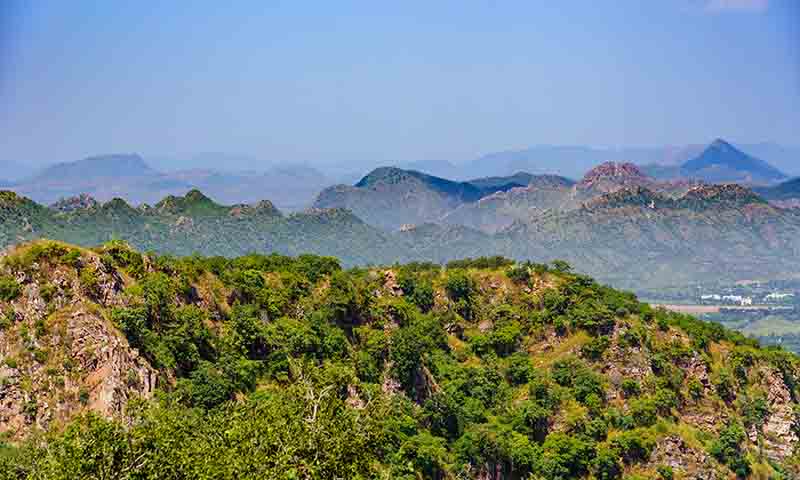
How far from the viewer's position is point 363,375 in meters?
57.0

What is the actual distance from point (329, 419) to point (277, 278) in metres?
38.3

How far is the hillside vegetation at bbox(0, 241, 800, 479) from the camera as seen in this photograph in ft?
82.4

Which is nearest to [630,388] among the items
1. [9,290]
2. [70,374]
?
[70,374]

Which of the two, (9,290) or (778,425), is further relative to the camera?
(778,425)

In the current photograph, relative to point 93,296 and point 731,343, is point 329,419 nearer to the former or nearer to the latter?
point 93,296

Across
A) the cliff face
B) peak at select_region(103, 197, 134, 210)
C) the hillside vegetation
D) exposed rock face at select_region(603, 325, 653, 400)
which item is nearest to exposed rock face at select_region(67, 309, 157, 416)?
the cliff face

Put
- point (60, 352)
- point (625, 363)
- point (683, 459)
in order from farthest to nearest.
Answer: point (625, 363)
point (683, 459)
point (60, 352)

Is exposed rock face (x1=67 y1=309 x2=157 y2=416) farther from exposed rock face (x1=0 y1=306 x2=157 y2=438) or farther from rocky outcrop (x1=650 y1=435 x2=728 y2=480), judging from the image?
rocky outcrop (x1=650 y1=435 x2=728 y2=480)

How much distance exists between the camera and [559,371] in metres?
64.1

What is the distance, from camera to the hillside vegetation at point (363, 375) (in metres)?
25.1

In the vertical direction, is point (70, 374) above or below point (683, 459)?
above

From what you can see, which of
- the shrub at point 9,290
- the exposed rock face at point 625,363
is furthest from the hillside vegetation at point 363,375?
the exposed rock face at point 625,363

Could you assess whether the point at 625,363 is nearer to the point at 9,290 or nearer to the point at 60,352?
the point at 60,352

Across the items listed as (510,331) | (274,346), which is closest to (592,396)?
(510,331)
